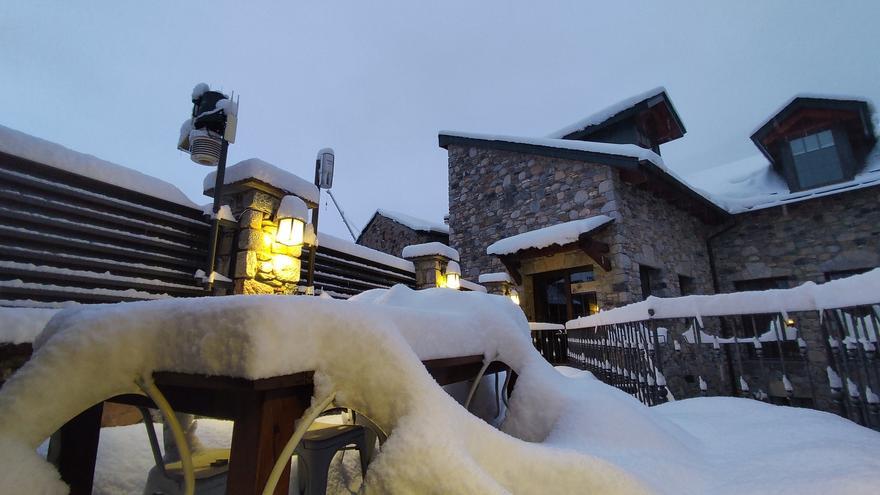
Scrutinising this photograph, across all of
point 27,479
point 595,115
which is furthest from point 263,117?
point 27,479

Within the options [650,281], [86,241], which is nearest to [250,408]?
[86,241]

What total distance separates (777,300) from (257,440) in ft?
9.26

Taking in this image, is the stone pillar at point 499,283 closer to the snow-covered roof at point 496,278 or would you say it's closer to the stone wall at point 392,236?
the snow-covered roof at point 496,278

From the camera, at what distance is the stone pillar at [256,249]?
432 cm

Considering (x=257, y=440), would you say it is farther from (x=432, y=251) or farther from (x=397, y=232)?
(x=397, y=232)

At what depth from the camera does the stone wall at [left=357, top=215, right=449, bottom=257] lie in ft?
44.4

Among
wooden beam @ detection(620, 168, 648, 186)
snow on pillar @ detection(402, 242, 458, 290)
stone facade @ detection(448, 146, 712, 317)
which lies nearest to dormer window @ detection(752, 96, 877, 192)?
stone facade @ detection(448, 146, 712, 317)

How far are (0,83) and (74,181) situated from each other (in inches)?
4671

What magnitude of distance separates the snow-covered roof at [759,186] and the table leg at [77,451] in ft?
33.2

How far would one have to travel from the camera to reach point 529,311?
849cm

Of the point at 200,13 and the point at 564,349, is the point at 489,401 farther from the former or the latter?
the point at 200,13

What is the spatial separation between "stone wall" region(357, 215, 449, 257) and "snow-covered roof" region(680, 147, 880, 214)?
26.0ft

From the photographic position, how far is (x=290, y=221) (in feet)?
14.9

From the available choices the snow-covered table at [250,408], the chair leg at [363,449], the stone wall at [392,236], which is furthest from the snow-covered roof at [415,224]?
the snow-covered table at [250,408]
